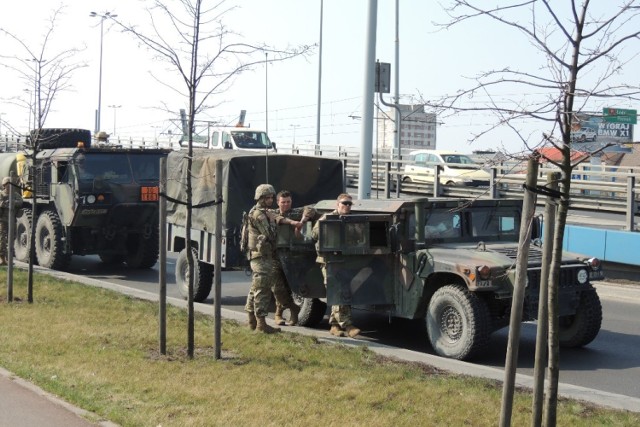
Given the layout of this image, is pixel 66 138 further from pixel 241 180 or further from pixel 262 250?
pixel 262 250

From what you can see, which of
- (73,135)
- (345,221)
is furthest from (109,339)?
(73,135)

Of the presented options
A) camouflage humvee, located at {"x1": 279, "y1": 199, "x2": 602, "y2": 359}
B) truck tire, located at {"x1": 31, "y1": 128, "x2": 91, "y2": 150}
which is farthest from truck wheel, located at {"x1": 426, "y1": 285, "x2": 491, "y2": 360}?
truck tire, located at {"x1": 31, "y1": 128, "x2": 91, "y2": 150}

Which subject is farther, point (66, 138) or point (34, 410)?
point (66, 138)

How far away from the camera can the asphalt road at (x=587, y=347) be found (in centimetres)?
966

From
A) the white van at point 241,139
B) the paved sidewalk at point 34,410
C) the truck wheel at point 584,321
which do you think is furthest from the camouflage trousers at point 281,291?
the white van at point 241,139

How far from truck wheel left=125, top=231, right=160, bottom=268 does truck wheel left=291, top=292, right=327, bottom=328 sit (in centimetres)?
760

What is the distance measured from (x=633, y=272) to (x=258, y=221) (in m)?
7.98

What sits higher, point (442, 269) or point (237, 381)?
point (442, 269)

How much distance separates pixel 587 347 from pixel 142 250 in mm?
10341

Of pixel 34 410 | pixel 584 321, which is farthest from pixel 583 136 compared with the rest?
pixel 584 321

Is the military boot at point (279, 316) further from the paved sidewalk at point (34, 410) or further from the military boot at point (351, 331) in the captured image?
the paved sidewalk at point (34, 410)

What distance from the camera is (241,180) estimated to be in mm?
13938

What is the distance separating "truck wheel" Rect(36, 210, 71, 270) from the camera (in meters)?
18.5

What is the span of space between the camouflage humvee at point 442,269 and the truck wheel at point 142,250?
8060mm
